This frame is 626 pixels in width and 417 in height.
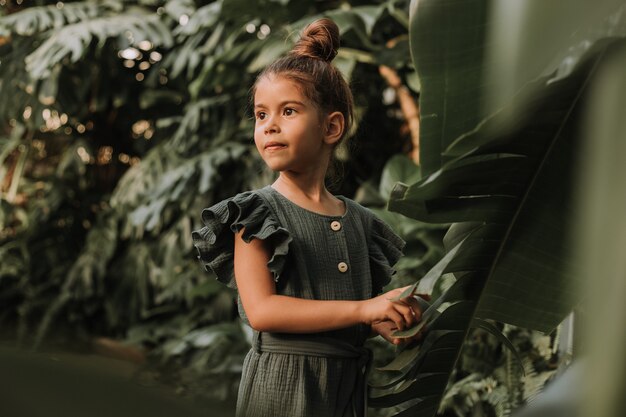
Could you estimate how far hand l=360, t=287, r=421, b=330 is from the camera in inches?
33.7

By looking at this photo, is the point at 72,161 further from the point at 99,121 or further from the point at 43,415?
the point at 43,415

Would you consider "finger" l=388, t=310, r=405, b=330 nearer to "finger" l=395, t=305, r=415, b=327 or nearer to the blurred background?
"finger" l=395, t=305, r=415, b=327

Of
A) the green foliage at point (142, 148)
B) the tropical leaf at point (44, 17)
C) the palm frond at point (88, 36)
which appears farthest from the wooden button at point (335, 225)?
the tropical leaf at point (44, 17)

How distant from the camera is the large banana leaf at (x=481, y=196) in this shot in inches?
29.8

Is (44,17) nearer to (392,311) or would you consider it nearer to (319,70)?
(319,70)

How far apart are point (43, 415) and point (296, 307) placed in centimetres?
75

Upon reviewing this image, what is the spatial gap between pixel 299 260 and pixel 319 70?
248 millimetres

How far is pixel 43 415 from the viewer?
6.3 inches

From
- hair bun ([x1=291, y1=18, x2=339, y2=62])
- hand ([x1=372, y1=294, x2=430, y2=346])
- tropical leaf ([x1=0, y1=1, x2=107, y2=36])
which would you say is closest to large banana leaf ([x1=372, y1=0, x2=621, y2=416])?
hand ([x1=372, y1=294, x2=430, y2=346])

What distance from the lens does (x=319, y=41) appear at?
108cm

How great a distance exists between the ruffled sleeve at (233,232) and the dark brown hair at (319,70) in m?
0.15

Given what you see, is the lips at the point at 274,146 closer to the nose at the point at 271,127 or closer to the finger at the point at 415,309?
the nose at the point at 271,127

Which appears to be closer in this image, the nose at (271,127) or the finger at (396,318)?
the finger at (396,318)

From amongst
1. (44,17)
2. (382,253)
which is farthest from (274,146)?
(44,17)
